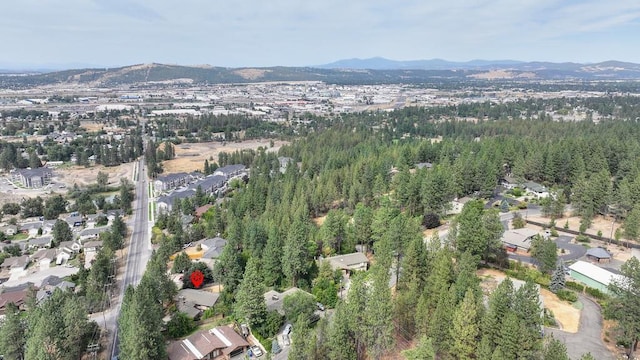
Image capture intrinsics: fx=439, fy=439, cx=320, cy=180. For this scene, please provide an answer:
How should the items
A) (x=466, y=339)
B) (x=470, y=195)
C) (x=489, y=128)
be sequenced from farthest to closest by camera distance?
(x=489, y=128), (x=470, y=195), (x=466, y=339)

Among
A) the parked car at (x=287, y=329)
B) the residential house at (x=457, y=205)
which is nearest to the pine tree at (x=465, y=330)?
the parked car at (x=287, y=329)

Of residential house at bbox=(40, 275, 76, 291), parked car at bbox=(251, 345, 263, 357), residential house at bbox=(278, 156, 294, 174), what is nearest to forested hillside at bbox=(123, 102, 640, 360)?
parked car at bbox=(251, 345, 263, 357)

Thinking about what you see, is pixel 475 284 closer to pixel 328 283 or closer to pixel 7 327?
pixel 328 283

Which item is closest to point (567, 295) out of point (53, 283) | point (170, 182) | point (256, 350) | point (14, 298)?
point (256, 350)

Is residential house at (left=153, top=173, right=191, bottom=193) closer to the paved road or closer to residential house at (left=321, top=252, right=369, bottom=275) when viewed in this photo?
the paved road

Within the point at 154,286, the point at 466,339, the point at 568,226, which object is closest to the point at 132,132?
the point at 154,286

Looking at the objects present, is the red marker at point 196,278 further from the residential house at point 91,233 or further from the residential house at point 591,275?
the residential house at point 591,275

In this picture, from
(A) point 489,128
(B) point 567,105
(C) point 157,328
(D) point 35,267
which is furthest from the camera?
(B) point 567,105
